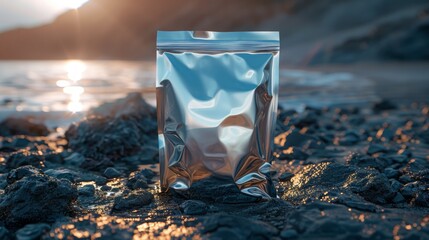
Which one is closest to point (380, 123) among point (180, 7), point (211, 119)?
point (211, 119)

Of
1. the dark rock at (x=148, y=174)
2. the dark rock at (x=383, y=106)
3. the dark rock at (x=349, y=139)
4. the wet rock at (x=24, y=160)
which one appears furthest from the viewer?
the dark rock at (x=383, y=106)

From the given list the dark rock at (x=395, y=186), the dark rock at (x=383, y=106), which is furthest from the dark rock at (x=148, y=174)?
the dark rock at (x=383, y=106)

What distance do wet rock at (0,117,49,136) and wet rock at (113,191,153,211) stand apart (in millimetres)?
2719

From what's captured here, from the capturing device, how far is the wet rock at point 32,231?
4.76ft

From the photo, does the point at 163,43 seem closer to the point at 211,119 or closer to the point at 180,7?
the point at 211,119

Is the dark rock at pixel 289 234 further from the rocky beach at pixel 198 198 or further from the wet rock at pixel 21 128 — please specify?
the wet rock at pixel 21 128

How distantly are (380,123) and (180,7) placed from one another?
84.7 m

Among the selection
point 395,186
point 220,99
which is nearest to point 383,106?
point 395,186

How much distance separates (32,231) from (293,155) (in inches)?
74.8

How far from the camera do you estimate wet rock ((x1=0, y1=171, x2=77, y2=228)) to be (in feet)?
5.33

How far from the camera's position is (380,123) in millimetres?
4832

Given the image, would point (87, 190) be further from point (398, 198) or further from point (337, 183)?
point (398, 198)

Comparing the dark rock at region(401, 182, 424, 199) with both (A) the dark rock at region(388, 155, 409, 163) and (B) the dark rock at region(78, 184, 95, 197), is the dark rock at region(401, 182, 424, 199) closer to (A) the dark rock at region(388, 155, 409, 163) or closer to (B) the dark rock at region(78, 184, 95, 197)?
(A) the dark rock at region(388, 155, 409, 163)

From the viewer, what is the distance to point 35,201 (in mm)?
1657
